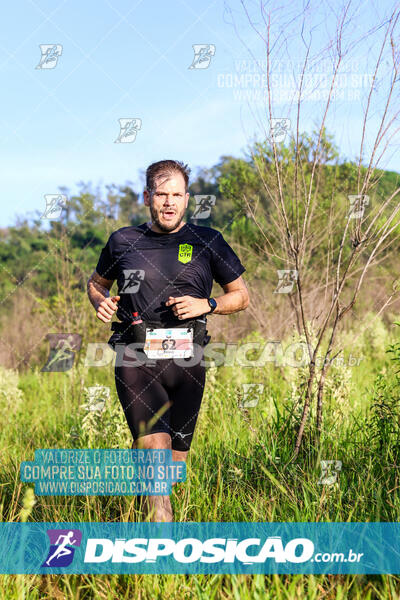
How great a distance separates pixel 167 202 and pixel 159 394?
3.41 feet

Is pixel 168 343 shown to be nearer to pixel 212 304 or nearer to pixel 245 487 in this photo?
pixel 212 304

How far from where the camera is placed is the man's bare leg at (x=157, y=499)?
2.58 metres

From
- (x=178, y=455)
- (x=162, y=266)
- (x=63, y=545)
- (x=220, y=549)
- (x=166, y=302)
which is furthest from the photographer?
(x=178, y=455)

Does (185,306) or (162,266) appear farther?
(162,266)

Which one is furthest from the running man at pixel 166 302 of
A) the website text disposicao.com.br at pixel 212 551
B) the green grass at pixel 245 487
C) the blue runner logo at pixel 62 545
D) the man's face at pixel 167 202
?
the blue runner logo at pixel 62 545

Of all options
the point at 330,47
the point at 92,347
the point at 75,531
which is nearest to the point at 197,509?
the point at 75,531

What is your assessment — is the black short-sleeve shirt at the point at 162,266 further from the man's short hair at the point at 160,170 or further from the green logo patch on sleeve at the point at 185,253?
the man's short hair at the point at 160,170

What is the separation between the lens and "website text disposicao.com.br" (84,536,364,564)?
8.12 feet

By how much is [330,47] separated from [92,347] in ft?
14.7

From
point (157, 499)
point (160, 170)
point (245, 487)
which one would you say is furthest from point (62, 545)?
point (160, 170)

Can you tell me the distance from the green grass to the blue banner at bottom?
48 mm

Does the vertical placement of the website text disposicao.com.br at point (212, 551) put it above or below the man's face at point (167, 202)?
below

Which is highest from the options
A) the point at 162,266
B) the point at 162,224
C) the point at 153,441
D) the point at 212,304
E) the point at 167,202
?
the point at 167,202

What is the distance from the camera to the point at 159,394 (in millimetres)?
2838
